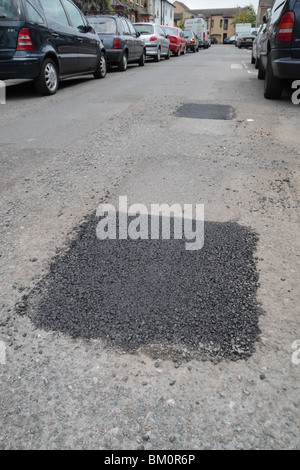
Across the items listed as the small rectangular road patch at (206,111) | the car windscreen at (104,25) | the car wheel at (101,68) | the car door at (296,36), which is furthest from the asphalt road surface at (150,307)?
the car windscreen at (104,25)

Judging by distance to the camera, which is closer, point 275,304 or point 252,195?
point 275,304

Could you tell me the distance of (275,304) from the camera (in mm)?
2201

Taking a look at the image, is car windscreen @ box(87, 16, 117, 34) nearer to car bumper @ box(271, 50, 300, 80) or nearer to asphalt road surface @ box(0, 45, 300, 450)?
car bumper @ box(271, 50, 300, 80)

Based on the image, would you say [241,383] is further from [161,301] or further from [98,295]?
[98,295]

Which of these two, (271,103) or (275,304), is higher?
(271,103)

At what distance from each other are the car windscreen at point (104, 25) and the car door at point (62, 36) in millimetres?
3964

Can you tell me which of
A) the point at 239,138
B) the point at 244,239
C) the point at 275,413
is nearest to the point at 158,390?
the point at 275,413

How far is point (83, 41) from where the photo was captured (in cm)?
1029

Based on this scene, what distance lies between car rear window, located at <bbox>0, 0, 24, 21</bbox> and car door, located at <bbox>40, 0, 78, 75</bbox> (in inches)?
37.0

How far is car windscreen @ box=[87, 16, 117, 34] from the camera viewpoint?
43.8 feet

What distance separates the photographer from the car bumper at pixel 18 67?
7902mm

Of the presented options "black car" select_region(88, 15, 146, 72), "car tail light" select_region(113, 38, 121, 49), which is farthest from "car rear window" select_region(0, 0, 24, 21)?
"car tail light" select_region(113, 38, 121, 49)
